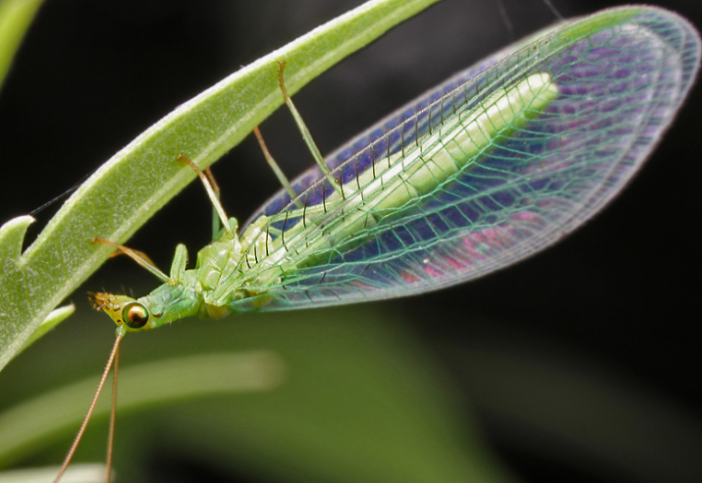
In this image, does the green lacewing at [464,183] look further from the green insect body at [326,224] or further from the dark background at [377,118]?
the dark background at [377,118]

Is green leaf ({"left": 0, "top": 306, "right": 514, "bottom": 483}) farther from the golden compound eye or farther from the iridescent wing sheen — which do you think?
the iridescent wing sheen

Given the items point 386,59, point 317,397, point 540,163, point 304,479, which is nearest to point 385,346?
point 317,397

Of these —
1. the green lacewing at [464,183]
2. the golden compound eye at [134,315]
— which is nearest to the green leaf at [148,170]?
the green lacewing at [464,183]

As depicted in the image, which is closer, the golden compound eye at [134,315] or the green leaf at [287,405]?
the golden compound eye at [134,315]

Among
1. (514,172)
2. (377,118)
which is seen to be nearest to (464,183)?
(514,172)

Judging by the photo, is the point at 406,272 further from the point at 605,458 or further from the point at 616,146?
the point at 605,458

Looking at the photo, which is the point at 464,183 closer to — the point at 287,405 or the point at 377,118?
the point at 287,405
